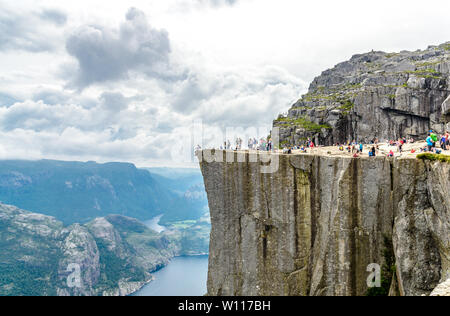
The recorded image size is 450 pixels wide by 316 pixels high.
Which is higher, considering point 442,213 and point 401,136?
point 401,136

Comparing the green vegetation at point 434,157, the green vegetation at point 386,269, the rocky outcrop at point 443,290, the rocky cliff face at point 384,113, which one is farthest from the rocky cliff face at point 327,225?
the rocky cliff face at point 384,113

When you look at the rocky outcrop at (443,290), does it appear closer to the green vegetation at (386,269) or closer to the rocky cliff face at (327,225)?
the rocky cliff face at (327,225)

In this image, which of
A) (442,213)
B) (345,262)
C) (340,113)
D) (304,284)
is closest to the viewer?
(442,213)

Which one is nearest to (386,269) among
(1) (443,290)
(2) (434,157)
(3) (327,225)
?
(3) (327,225)

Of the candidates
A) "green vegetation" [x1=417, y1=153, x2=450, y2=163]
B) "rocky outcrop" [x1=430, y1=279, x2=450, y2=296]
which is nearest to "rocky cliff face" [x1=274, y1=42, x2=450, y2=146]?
"green vegetation" [x1=417, y1=153, x2=450, y2=163]

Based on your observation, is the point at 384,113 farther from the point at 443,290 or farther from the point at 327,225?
the point at 443,290
